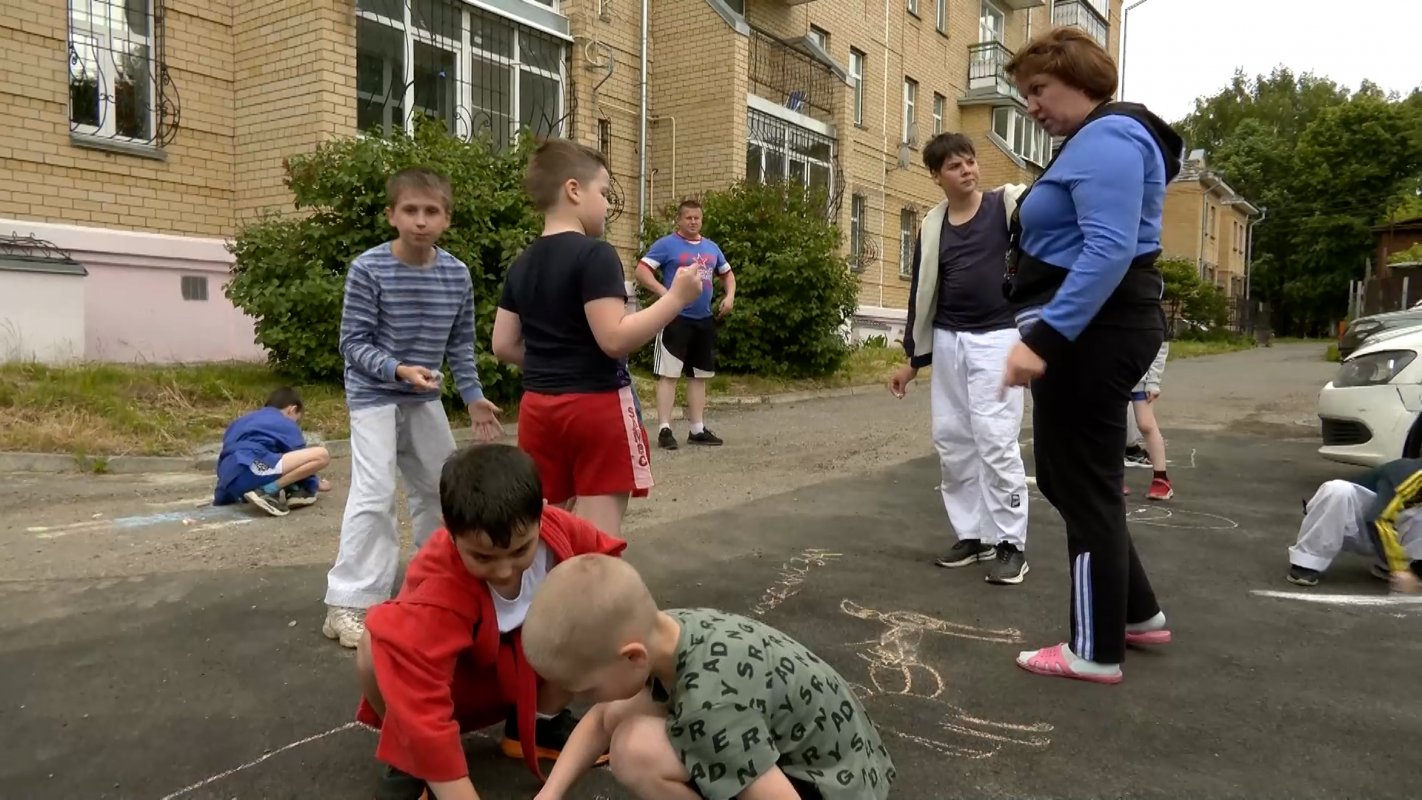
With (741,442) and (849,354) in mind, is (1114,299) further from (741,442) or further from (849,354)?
(849,354)

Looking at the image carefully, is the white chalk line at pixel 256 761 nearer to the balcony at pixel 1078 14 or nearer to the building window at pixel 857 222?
the building window at pixel 857 222

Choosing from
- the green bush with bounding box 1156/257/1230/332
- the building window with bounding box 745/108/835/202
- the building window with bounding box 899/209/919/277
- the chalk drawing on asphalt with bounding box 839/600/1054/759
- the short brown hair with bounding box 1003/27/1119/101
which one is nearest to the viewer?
the chalk drawing on asphalt with bounding box 839/600/1054/759

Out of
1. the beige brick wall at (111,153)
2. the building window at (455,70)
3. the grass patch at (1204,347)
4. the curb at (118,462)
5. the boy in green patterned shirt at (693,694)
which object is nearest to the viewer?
the boy in green patterned shirt at (693,694)

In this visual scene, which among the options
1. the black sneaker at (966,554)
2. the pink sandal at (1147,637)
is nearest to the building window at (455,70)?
the black sneaker at (966,554)

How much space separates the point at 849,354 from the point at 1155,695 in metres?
10.7

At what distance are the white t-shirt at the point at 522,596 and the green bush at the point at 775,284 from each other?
31.2 ft

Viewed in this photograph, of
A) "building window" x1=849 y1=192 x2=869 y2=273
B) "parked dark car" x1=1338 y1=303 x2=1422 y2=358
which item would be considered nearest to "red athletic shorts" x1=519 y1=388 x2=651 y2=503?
"parked dark car" x1=1338 y1=303 x2=1422 y2=358

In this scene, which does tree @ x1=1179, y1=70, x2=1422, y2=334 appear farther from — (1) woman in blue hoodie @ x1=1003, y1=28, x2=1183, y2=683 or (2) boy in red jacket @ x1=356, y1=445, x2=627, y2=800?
(2) boy in red jacket @ x1=356, y1=445, x2=627, y2=800

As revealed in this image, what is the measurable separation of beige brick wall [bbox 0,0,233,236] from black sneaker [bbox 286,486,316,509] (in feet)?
18.2

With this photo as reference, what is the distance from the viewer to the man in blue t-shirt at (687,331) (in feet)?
26.0

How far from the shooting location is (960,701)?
2893 millimetres

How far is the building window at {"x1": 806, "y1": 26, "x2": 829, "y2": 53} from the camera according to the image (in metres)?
19.2

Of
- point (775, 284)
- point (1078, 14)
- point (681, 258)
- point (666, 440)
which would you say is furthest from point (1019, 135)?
point (666, 440)

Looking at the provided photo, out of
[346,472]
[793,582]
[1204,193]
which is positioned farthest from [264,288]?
[1204,193]
